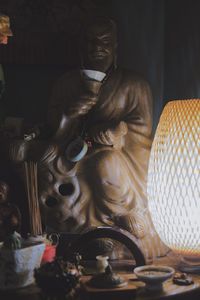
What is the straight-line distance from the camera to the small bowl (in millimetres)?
1488

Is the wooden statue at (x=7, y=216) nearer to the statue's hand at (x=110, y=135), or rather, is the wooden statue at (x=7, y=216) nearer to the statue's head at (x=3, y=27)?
the statue's hand at (x=110, y=135)

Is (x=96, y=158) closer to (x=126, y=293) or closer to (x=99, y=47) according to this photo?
(x=99, y=47)

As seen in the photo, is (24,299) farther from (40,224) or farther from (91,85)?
(91,85)

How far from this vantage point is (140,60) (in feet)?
7.63

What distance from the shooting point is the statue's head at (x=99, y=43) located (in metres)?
1.98

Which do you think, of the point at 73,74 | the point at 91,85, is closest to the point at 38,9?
the point at 73,74

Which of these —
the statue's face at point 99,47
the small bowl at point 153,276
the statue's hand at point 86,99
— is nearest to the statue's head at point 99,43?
the statue's face at point 99,47

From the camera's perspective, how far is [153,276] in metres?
1.49

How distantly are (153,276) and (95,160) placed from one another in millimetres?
514

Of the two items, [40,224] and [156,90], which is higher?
[156,90]

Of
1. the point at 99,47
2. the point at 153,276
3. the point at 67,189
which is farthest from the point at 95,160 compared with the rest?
the point at 153,276

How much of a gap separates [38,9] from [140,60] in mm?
460

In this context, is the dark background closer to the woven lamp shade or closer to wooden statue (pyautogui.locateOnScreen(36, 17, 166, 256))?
wooden statue (pyautogui.locateOnScreen(36, 17, 166, 256))

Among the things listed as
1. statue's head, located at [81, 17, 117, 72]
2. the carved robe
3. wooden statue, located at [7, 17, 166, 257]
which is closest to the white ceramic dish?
wooden statue, located at [7, 17, 166, 257]
